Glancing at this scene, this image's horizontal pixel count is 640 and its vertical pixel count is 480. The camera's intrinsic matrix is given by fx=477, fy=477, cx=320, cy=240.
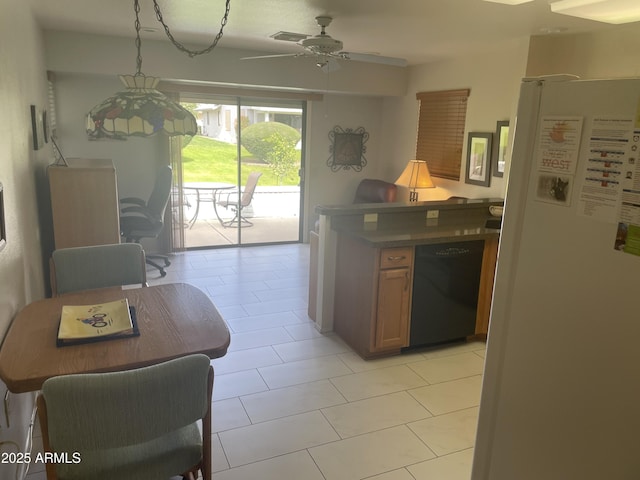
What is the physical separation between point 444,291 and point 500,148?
195cm

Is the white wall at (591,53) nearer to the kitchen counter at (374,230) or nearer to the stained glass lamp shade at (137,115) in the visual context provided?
the kitchen counter at (374,230)

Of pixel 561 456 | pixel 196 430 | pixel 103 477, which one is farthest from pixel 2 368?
pixel 561 456

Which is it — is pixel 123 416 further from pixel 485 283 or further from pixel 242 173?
pixel 242 173

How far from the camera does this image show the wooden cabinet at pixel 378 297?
347 centimetres

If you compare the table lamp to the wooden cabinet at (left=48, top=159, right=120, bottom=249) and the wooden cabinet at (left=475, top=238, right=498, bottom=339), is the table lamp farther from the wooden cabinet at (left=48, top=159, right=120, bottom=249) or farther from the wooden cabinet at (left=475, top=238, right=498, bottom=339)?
the wooden cabinet at (left=48, top=159, right=120, bottom=249)

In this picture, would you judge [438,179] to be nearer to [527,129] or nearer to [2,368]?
[527,129]

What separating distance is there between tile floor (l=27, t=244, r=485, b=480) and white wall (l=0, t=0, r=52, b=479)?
0.56 metres

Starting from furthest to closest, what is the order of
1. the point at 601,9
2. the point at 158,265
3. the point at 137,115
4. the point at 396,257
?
the point at 158,265 < the point at 396,257 < the point at 601,9 < the point at 137,115

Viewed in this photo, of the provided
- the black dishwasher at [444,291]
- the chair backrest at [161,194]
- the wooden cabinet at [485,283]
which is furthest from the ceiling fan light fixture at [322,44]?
the chair backrest at [161,194]

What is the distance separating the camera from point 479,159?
16.9ft

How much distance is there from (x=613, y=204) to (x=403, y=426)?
6.64 feet

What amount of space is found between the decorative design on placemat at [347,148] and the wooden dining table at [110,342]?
4797mm

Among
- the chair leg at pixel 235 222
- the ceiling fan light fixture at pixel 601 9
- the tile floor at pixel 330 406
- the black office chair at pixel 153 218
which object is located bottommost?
the tile floor at pixel 330 406

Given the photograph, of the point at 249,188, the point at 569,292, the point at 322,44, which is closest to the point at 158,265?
the point at 249,188
